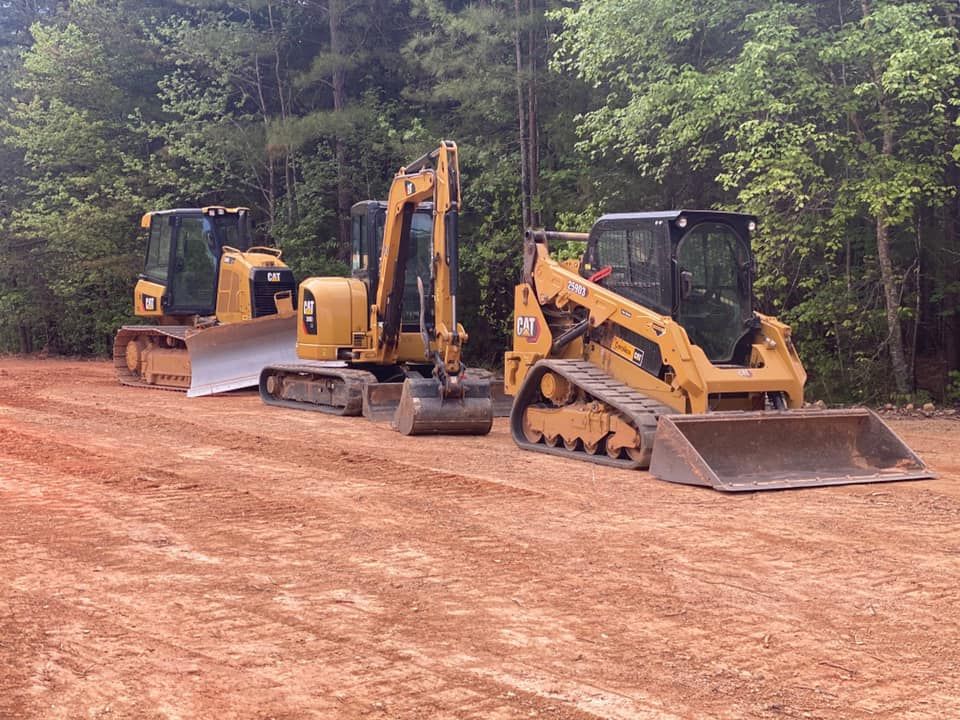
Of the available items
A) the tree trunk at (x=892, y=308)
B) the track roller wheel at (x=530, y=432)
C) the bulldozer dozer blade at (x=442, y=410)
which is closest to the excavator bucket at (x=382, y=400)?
the bulldozer dozer blade at (x=442, y=410)

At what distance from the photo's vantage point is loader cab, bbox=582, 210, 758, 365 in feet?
34.1

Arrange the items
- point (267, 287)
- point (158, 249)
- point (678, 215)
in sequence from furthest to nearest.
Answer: point (158, 249) → point (267, 287) → point (678, 215)

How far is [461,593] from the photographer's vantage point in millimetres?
5750

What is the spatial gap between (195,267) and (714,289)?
11.4 m

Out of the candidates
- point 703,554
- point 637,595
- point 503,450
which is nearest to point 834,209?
point 503,450

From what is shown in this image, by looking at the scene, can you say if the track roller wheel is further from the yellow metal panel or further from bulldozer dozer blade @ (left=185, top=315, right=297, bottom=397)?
bulldozer dozer blade @ (left=185, top=315, right=297, bottom=397)

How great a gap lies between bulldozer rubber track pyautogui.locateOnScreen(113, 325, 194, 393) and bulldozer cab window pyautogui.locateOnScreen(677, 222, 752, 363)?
10.1 m

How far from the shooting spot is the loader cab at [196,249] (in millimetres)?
19234

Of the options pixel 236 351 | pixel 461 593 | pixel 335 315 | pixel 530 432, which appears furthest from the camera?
pixel 236 351

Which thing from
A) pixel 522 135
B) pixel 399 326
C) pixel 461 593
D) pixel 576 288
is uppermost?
pixel 522 135

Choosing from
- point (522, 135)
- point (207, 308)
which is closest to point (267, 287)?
point (207, 308)

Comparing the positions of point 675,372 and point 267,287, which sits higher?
point 267,287

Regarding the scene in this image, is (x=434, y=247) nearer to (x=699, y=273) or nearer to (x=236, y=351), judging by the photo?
(x=699, y=273)

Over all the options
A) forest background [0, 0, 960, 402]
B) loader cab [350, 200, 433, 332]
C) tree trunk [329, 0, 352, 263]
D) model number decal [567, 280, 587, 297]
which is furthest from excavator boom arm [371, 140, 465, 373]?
tree trunk [329, 0, 352, 263]
